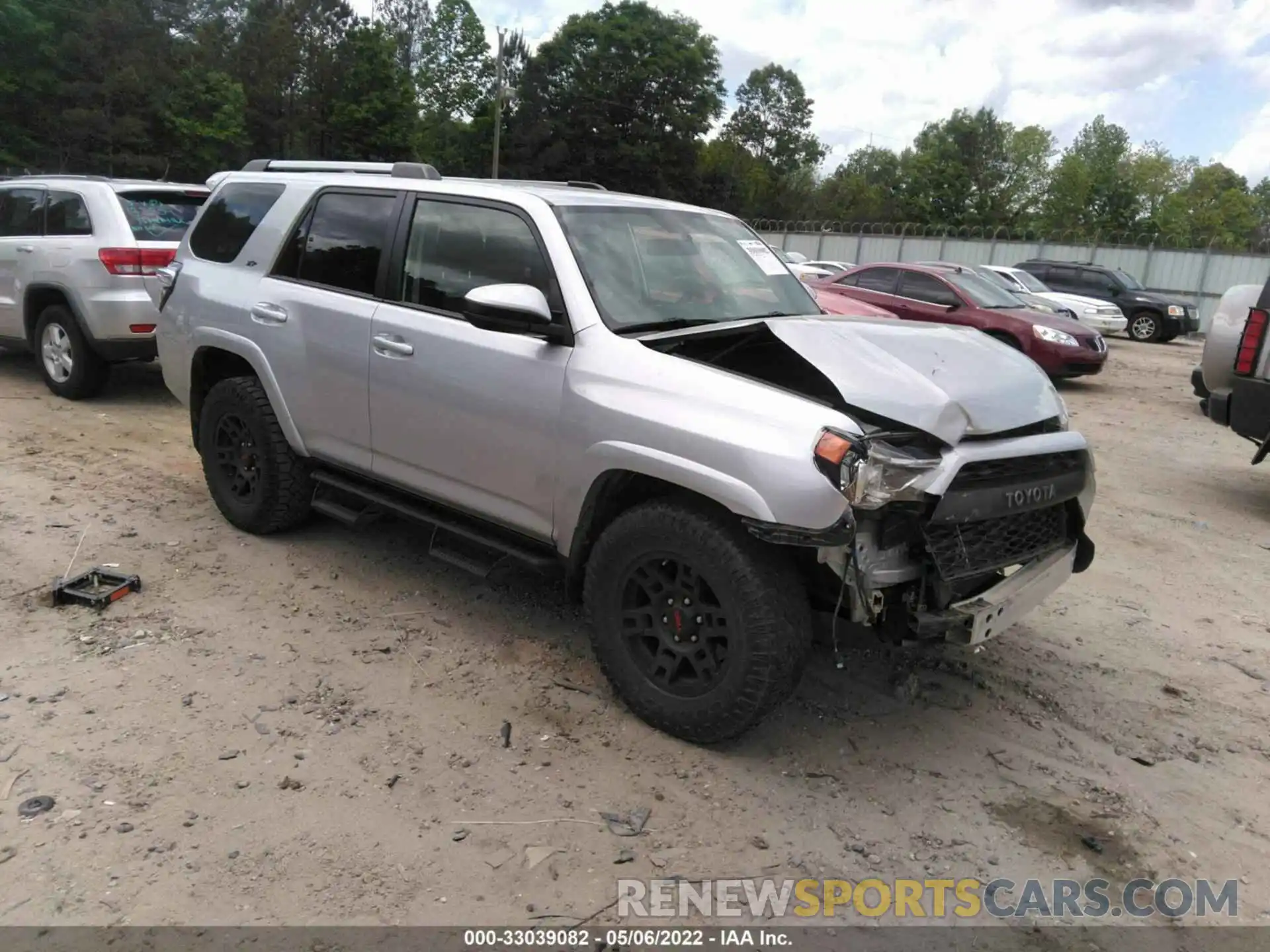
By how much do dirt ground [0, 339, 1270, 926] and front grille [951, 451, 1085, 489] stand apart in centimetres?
107

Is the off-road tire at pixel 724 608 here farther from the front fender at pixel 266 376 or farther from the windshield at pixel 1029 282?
the windshield at pixel 1029 282

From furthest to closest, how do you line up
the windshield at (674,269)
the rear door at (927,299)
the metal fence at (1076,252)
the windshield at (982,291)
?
the metal fence at (1076,252) < the windshield at (982,291) < the rear door at (927,299) < the windshield at (674,269)

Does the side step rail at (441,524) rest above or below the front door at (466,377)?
below

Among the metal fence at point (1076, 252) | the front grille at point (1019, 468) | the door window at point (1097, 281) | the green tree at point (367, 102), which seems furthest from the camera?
the green tree at point (367, 102)

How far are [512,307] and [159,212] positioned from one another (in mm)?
6199

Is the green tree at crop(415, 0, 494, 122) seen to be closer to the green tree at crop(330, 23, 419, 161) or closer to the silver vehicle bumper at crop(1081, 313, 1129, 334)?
the green tree at crop(330, 23, 419, 161)

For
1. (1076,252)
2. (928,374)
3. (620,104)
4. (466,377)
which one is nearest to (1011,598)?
(928,374)

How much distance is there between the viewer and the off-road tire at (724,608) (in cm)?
304

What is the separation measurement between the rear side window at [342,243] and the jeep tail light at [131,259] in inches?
139

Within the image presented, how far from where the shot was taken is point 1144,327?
815 inches

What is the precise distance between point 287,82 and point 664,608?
58.1 m

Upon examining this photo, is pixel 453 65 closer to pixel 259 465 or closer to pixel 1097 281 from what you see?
pixel 1097 281

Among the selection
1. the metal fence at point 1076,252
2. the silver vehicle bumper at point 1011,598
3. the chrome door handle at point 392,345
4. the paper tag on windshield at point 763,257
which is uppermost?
the metal fence at point 1076,252

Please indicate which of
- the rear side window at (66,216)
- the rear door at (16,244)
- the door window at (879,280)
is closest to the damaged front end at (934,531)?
the rear side window at (66,216)
